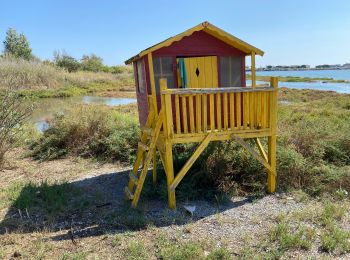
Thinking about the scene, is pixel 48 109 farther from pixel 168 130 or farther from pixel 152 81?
pixel 168 130

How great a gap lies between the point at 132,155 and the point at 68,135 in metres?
2.74

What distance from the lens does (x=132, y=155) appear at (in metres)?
9.52

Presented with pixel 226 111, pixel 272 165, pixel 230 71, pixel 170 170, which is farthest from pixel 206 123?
pixel 272 165

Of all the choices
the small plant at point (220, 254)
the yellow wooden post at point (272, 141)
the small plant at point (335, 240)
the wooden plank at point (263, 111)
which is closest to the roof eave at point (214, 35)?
the yellow wooden post at point (272, 141)

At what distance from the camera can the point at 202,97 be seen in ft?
18.9

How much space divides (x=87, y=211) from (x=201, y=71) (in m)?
3.49

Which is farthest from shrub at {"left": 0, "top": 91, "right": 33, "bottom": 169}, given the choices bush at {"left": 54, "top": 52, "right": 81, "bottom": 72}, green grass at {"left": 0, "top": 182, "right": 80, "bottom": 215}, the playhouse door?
bush at {"left": 54, "top": 52, "right": 81, "bottom": 72}

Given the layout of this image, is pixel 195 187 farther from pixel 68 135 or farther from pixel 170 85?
pixel 68 135

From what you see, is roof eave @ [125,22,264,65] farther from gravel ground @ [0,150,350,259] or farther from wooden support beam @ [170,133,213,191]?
gravel ground @ [0,150,350,259]

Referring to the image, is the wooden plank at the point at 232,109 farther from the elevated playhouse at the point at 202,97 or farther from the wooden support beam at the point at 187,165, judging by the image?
the wooden support beam at the point at 187,165

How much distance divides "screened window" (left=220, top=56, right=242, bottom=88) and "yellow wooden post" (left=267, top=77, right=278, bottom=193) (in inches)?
30.8

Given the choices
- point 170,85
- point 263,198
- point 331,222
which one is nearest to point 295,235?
point 331,222

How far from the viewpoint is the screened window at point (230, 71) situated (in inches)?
252

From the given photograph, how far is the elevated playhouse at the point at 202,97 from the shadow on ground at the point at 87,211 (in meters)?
0.39
